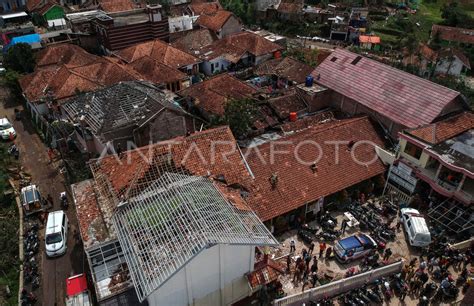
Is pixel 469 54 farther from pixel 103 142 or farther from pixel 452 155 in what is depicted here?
pixel 103 142

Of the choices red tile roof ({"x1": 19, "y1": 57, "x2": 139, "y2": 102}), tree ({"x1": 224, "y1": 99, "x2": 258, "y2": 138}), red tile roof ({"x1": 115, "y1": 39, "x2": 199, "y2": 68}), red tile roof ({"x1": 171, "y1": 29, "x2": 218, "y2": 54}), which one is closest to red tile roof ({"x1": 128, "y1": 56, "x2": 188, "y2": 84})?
red tile roof ({"x1": 19, "y1": 57, "x2": 139, "y2": 102})

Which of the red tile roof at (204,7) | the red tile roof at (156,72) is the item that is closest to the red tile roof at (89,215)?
the red tile roof at (156,72)

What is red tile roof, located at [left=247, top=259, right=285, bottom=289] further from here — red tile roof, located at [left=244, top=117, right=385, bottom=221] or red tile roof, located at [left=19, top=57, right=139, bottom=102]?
red tile roof, located at [left=19, top=57, right=139, bottom=102]

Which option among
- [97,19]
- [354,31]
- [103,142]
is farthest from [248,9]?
[103,142]

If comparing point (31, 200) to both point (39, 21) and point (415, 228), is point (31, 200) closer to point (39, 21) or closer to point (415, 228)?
point (415, 228)

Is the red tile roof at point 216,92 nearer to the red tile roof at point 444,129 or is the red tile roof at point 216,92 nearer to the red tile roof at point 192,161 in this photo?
the red tile roof at point 192,161

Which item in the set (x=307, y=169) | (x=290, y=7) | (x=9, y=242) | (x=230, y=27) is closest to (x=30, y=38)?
(x=230, y=27)
